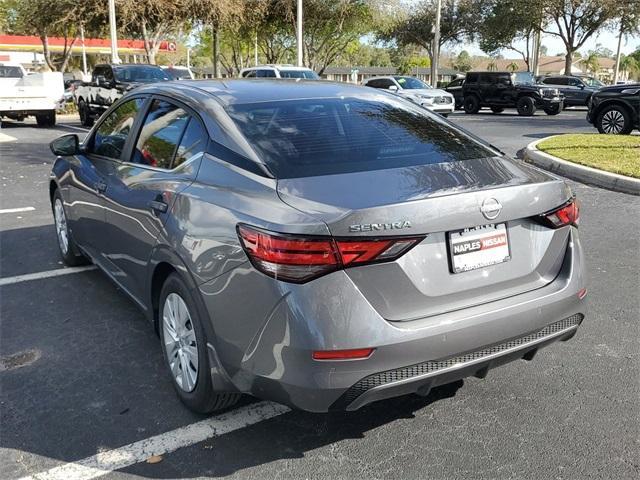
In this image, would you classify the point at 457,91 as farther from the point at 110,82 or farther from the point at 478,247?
the point at 478,247

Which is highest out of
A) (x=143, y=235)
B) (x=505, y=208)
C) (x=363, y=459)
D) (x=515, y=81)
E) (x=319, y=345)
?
(x=515, y=81)

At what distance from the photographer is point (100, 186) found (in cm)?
419

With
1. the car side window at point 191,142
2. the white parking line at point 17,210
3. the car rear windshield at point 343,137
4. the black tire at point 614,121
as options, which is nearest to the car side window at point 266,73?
the black tire at point 614,121

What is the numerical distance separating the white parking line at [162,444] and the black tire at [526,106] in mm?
23628

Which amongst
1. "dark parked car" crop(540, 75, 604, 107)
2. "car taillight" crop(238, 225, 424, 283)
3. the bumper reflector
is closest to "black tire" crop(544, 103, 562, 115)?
"dark parked car" crop(540, 75, 604, 107)

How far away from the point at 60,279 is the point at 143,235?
2125 millimetres

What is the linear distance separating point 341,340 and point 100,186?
8.22 feet

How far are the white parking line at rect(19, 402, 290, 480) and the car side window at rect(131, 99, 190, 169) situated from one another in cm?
138

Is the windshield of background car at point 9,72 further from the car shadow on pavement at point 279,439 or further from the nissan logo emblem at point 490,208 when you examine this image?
the nissan logo emblem at point 490,208

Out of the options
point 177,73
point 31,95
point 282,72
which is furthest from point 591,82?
point 31,95

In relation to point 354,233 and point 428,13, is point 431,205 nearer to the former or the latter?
point 354,233

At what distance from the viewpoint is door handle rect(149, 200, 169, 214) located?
320 cm

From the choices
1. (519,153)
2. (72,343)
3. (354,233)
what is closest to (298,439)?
(354,233)

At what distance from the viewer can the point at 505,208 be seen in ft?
8.79
